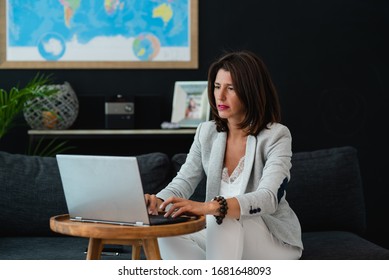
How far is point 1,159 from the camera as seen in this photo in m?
3.39

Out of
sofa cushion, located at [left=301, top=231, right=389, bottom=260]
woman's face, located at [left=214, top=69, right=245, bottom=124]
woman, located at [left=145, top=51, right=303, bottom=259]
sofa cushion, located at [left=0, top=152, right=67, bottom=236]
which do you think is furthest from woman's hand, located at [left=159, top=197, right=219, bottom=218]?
sofa cushion, located at [left=0, top=152, right=67, bottom=236]

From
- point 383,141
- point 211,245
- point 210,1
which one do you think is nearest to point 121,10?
point 210,1

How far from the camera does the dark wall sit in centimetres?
447

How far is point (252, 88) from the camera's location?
103 inches

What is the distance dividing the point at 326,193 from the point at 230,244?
1.17m

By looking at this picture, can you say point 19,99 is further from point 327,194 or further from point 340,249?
point 340,249

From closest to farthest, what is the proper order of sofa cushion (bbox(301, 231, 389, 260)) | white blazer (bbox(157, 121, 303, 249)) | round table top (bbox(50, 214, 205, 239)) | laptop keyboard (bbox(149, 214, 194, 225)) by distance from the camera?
round table top (bbox(50, 214, 205, 239)) < laptop keyboard (bbox(149, 214, 194, 225)) < white blazer (bbox(157, 121, 303, 249)) < sofa cushion (bbox(301, 231, 389, 260))

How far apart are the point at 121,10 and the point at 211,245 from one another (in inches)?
95.9

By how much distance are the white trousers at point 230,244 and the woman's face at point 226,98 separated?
403 millimetres

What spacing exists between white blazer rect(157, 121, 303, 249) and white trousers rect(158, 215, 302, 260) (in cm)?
4

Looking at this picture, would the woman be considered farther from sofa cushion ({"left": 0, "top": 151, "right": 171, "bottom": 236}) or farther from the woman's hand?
sofa cushion ({"left": 0, "top": 151, "right": 171, "bottom": 236})

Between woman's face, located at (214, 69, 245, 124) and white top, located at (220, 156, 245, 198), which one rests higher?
woman's face, located at (214, 69, 245, 124)

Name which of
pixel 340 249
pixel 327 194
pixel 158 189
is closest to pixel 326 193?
pixel 327 194

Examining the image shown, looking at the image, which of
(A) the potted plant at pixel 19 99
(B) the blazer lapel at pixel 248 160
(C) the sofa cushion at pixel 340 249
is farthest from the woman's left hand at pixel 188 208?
(A) the potted plant at pixel 19 99
